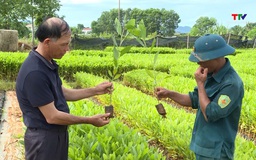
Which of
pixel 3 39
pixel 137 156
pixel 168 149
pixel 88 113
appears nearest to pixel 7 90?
pixel 88 113

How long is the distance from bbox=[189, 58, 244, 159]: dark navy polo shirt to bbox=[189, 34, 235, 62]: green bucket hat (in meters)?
0.12

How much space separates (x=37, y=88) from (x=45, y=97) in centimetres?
8

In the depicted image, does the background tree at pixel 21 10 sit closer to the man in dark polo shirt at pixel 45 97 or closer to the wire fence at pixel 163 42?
the wire fence at pixel 163 42

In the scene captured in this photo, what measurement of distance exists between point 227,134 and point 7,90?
8.07 meters

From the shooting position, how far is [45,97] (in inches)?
86.6

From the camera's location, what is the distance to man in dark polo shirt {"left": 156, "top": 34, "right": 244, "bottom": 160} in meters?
2.22

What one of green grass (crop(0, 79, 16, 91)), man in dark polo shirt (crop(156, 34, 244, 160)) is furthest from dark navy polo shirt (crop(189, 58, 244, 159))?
green grass (crop(0, 79, 16, 91))

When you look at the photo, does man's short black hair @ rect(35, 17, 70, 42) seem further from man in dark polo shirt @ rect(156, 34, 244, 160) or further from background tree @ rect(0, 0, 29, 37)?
background tree @ rect(0, 0, 29, 37)

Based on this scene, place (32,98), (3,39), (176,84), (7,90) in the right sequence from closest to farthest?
(32,98)
(176,84)
(7,90)
(3,39)

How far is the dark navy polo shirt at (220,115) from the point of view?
2215 millimetres

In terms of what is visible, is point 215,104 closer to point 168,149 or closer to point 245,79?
point 168,149

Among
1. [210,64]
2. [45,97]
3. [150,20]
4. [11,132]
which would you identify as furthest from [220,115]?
[150,20]

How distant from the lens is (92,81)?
873 cm

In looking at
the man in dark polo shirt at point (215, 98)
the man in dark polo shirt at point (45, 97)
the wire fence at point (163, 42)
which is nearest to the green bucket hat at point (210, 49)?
the man in dark polo shirt at point (215, 98)
